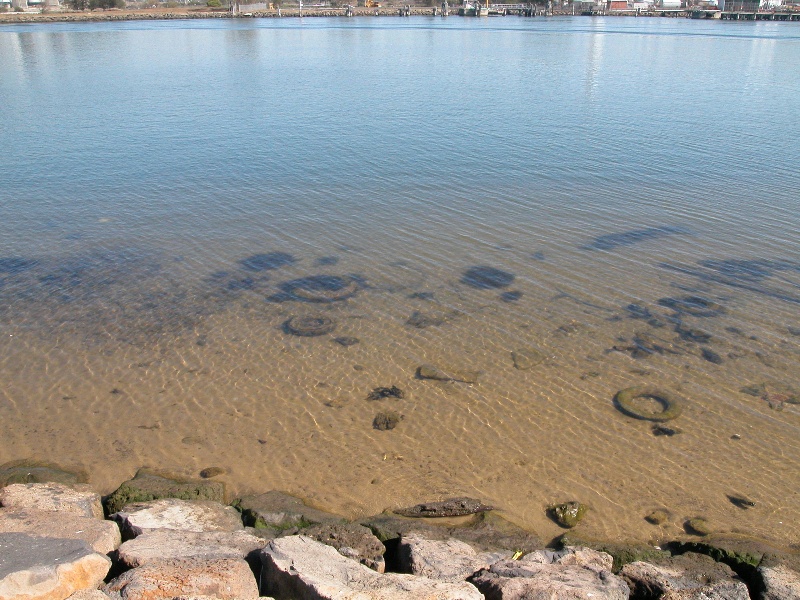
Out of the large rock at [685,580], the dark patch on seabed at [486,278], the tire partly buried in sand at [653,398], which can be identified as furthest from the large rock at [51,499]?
the dark patch on seabed at [486,278]

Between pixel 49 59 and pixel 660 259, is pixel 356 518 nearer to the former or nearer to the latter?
pixel 660 259

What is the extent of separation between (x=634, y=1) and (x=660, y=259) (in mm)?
136432

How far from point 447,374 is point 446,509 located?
2782mm

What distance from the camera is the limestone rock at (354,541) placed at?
5840mm

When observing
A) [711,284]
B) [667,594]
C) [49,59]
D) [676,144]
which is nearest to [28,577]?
[667,594]

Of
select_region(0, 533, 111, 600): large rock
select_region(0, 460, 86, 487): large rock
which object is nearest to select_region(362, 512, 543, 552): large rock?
select_region(0, 533, 111, 600): large rock

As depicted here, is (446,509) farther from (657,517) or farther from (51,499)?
(51,499)

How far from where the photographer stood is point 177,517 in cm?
640

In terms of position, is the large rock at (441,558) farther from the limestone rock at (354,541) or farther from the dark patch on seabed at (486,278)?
the dark patch on seabed at (486,278)

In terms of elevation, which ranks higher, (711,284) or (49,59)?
(49,59)

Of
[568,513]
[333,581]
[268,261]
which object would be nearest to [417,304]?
[268,261]

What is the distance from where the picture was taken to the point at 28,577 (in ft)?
15.9

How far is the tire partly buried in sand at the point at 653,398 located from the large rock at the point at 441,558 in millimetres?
3313

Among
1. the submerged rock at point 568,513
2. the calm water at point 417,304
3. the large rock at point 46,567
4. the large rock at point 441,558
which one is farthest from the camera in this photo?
the calm water at point 417,304
